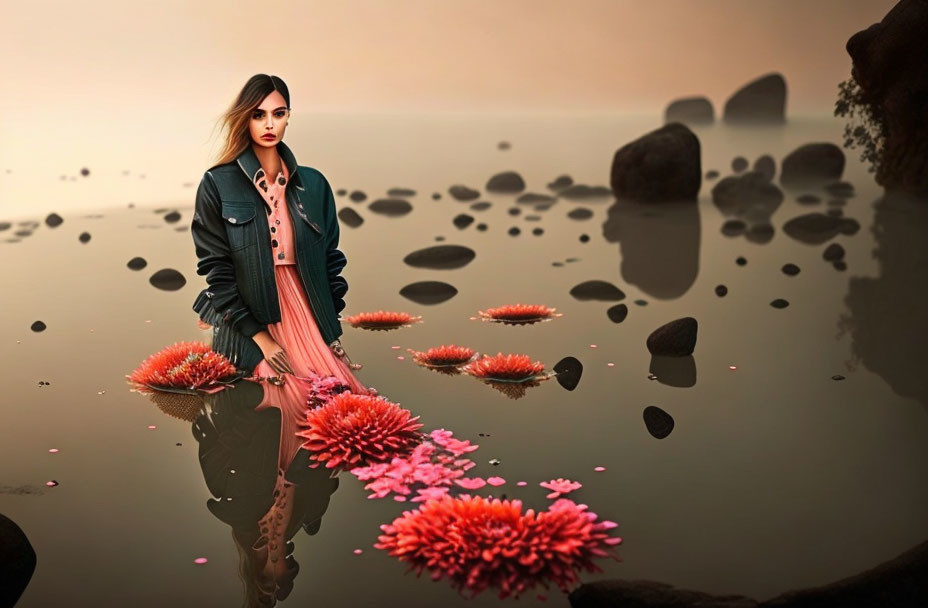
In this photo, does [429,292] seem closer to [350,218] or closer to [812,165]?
[350,218]

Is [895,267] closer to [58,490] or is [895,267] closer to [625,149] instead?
[625,149]

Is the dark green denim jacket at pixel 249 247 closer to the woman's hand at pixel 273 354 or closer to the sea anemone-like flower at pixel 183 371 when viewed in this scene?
the woman's hand at pixel 273 354

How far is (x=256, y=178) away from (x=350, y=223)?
19.6 feet

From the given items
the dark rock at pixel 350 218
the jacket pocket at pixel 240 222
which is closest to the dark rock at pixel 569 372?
the jacket pocket at pixel 240 222

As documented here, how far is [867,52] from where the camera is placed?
9.40m

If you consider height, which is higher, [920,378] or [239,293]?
[239,293]

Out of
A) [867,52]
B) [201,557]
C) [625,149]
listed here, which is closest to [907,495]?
[201,557]

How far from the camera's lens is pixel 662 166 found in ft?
41.5

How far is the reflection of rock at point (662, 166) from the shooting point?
12660 mm

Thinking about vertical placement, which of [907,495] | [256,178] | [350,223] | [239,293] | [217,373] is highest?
[350,223]

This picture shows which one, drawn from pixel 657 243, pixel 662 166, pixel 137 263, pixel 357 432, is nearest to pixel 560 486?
pixel 357 432

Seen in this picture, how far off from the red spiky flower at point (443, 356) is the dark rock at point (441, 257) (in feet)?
8.45

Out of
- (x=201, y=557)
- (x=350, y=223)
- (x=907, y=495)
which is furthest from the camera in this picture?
(x=350, y=223)

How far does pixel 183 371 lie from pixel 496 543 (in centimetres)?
271
